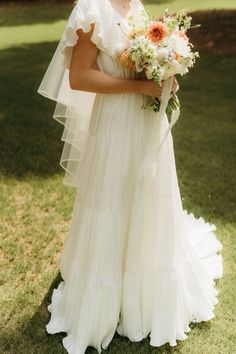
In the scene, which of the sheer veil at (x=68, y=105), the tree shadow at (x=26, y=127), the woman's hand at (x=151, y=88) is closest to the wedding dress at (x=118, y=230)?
the sheer veil at (x=68, y=105)

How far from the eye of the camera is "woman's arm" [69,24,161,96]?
2.93 m

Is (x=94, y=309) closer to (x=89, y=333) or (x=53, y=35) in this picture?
(x=89, y=333)

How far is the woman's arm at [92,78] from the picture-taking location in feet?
9.61

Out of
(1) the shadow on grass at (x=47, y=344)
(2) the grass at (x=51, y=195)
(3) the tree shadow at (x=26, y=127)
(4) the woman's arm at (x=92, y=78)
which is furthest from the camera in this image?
(3) the tree shadow at (x=26, y=127)

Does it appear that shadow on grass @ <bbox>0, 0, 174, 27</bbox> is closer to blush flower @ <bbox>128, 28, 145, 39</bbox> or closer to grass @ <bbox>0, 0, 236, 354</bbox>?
grass @ <bbox>0, 0, 236, 354</bbox>

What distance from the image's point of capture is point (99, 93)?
3.17m

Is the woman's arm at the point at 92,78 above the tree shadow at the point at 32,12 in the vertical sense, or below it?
above

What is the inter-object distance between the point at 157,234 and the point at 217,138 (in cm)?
438

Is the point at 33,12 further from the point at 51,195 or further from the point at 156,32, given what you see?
the point at 156,32

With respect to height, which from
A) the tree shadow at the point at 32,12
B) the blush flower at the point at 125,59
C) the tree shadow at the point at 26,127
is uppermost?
the blush flower at the point at 125,59

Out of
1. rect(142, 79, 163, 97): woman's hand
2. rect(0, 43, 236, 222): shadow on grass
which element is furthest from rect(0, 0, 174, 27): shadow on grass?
rect(142, 79, 163, 97): woman's hand

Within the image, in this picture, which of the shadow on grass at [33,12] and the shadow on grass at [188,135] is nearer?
the shadow on grass at [188,135]

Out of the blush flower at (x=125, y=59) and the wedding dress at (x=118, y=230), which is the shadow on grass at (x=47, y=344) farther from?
the blush flower at (x=125, y=59)

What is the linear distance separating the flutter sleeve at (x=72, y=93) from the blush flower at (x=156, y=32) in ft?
0.96
